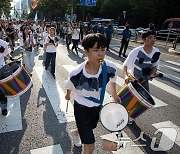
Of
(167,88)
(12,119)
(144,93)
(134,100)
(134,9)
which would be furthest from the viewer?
(134,9)

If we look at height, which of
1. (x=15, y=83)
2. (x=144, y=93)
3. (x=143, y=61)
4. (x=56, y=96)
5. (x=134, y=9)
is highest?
(x=134, y=9)

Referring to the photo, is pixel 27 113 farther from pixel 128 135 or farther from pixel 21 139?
pixel 128 135

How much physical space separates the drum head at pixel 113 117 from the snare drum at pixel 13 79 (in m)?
2.07

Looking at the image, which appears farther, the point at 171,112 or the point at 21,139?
the point at 171,112

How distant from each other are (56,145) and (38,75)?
470cm

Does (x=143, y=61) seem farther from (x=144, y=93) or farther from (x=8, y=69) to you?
(x=8, y=69)

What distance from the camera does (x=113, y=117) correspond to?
112 inches

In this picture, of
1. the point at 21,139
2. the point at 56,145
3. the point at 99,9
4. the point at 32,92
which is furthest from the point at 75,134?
the point at 99,9

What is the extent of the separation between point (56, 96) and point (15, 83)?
2.11 m

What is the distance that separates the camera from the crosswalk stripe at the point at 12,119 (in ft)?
14.4

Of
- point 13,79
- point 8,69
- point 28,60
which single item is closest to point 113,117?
point 13,79

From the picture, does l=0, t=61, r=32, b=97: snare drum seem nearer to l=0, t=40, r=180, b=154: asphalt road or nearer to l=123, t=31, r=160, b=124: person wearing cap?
l=0, t=40, r=180, b=154: asphalt road

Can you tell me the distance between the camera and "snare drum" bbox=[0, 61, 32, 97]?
161 inches

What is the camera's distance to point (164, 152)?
382 cm
